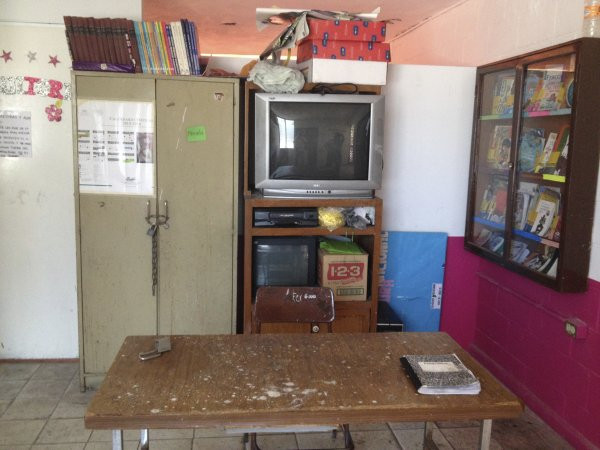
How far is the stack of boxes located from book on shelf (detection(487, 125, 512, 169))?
2.69ft

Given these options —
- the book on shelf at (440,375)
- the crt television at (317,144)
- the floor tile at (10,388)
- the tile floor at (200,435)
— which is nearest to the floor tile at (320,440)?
the tile floor at (200,435)

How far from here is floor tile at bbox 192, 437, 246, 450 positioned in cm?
286

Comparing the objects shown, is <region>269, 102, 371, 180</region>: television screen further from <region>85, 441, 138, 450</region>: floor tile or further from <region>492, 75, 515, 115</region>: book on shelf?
<region>85, 441, 138, 450</region>: floor tile

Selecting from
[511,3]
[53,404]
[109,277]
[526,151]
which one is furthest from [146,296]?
[511,3]

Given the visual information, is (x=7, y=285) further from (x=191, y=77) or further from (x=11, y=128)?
(x=191, y=77)

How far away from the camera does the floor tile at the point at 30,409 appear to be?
3098 mm

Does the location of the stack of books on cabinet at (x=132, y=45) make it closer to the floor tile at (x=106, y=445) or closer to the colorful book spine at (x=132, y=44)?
the colorful book spine at (x=132, y=44)

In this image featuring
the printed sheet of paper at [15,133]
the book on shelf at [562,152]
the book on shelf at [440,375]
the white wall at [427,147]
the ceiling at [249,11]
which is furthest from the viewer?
the ceiling at [249,11]

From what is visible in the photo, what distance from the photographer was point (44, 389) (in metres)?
3.40

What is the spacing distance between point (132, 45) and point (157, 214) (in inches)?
37.8

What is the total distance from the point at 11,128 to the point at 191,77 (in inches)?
49.3

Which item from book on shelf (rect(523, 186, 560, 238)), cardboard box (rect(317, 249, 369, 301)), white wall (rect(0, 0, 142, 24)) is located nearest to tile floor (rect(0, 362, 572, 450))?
cardboard box (rect(317, 249, 369, 301))

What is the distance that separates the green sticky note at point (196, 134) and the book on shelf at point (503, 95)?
177cm

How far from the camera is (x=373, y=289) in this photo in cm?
333
